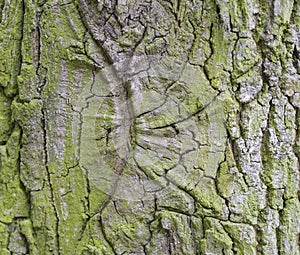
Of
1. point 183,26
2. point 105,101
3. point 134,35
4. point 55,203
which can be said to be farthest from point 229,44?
point 55,203

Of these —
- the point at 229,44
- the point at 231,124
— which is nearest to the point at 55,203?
the point at 231,124

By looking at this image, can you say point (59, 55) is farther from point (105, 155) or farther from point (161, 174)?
point (161, 174)

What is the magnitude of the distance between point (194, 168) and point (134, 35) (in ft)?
1.27

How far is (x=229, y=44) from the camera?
1120 millimetres

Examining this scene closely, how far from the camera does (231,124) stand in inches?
43.9

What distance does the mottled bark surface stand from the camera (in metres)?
1.11

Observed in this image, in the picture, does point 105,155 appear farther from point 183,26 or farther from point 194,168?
point 183,26

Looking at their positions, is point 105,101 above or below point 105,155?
above

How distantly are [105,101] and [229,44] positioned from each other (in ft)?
1.20

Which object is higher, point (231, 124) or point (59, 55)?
point (59, 55)

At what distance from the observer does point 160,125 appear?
3.64 ft

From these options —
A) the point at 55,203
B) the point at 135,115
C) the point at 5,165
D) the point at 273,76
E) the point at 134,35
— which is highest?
the point at 134,35

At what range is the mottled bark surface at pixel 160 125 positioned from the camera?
3.64 ft

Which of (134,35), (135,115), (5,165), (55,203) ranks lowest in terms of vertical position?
Answer: (55,203)
